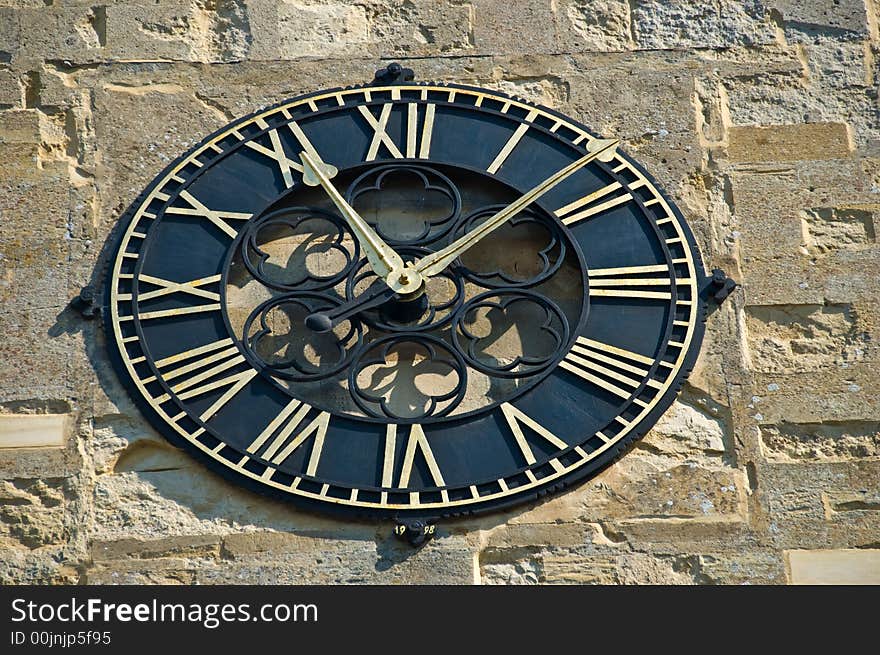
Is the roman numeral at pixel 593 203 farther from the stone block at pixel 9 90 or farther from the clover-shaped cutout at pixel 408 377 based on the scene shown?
the stone block at pixel 9 90

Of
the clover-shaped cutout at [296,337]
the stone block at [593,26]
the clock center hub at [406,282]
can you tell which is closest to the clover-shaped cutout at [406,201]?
the clock center hub at [406,282]

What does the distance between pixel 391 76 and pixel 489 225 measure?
0.85 m

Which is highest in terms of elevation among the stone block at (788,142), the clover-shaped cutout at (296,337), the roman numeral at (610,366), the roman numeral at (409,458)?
the stone block at (788,142)

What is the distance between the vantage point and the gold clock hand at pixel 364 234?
6891mm

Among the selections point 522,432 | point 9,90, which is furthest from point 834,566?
point 9,90

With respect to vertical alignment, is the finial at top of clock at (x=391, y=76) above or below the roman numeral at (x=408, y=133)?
above

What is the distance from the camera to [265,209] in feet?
23.4

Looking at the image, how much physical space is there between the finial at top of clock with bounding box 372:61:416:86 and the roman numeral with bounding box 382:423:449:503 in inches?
56.5

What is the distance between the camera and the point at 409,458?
21.7ft

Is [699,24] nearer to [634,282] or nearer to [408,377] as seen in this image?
[634,282]

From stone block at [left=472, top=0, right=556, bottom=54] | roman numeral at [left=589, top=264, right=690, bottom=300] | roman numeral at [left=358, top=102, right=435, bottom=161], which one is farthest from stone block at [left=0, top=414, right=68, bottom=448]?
stone block at [left=472, top=0, right=556, bottom=54]

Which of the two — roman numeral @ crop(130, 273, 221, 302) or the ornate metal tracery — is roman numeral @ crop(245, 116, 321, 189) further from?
roman numeral @ crop(130, 273, 221, 302)
